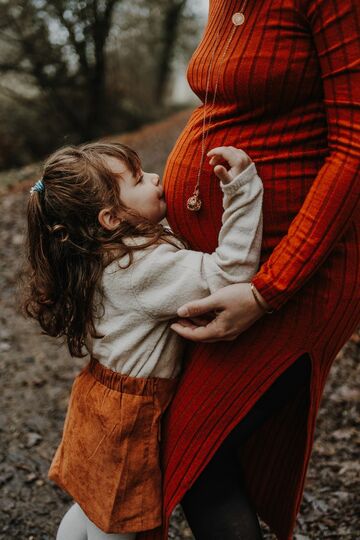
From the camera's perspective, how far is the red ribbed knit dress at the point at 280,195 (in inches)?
49.8

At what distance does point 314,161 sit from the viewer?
4.51 ft

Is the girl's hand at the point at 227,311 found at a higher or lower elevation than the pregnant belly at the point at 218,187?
lower

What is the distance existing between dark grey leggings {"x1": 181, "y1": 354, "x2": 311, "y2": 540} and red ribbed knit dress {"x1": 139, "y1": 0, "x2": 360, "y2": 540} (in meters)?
0.05

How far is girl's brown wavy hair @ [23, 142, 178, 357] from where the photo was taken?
158cm

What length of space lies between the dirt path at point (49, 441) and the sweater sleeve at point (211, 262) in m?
1.66

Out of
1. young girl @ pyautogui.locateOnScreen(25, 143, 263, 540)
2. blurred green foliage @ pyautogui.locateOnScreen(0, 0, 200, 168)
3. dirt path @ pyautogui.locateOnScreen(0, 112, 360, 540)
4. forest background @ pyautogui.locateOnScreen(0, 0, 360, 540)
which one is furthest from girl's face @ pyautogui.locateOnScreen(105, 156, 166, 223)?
blurred green foliage @ pyautogui.locateOnScreen(0, 0, 200, 168)

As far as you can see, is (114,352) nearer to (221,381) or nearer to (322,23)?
(221,381)

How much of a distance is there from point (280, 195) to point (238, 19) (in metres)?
0.44

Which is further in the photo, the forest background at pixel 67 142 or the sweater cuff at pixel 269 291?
the forest background at pixel 67 142

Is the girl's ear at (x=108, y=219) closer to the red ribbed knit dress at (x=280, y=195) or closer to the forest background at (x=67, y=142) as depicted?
the red ribbed knit dress at (x=280, y=195)

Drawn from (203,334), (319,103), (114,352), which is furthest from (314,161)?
(114,352)

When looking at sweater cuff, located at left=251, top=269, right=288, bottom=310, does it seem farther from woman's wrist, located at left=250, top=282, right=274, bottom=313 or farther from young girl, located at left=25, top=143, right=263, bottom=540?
young girl, located at left=25, top=143, right=263, bottom=540

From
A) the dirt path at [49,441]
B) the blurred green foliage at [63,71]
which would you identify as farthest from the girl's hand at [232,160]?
the blurred green foliage at [63,71]

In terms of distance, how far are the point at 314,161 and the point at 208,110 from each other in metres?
0.33
